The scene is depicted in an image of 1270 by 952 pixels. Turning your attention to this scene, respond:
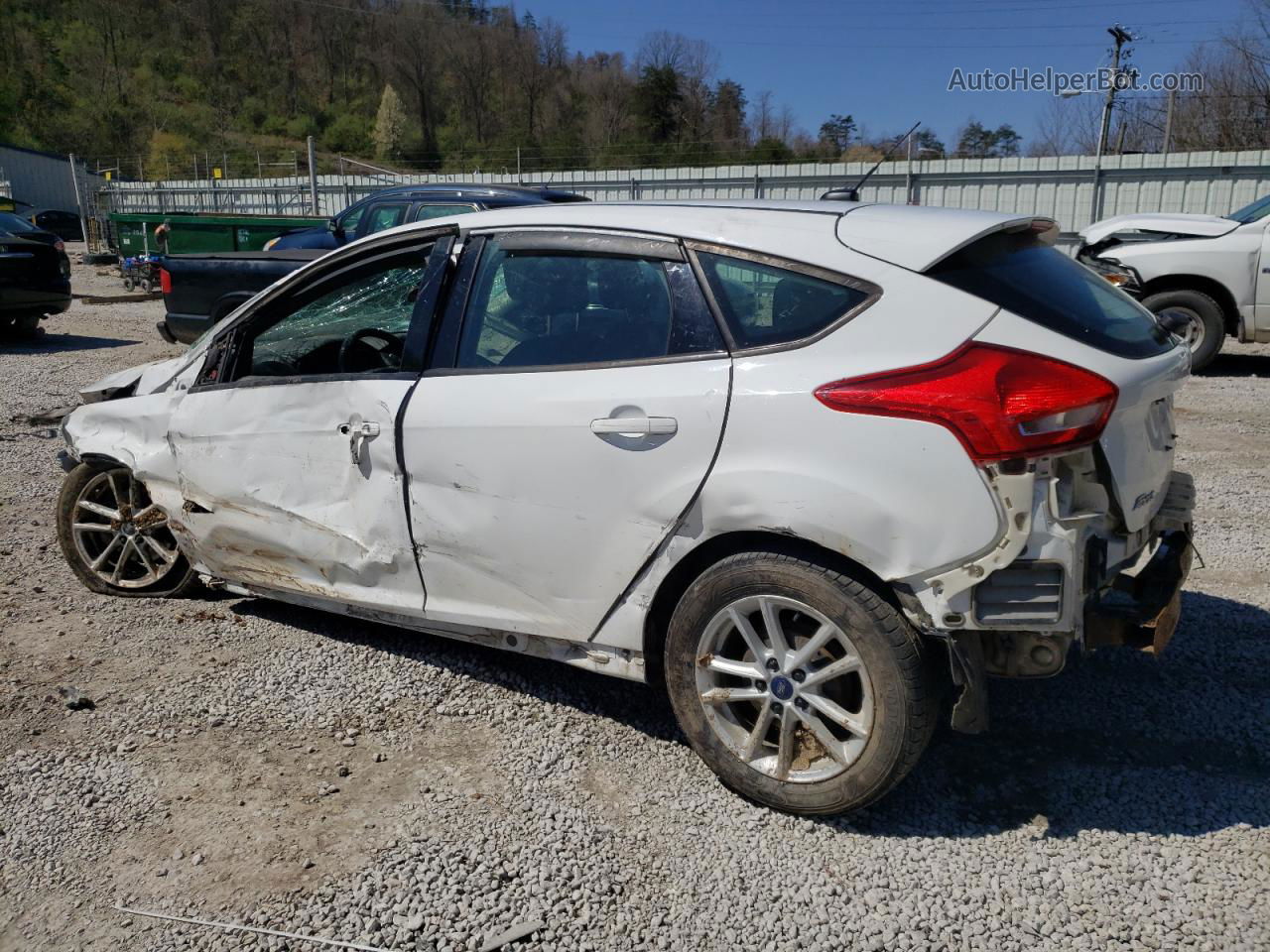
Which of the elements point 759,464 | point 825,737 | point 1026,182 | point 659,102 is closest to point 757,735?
point 825,737

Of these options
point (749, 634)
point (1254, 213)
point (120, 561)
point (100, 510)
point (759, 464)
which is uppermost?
point (1254, 213)

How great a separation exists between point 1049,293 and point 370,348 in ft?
8.63

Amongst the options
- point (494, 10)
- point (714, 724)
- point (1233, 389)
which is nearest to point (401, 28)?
point (494, 10)

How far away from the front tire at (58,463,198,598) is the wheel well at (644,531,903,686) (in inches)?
95.2

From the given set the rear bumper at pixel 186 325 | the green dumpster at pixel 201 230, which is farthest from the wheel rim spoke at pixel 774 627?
the green dumpster at pixel 201 230

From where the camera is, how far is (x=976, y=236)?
2.94 meters

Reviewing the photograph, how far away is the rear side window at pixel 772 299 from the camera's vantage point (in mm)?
2865

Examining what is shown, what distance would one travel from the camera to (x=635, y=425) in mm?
2973

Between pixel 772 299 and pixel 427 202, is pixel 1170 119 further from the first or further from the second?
pixel 772 299

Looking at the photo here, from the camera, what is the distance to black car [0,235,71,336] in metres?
12.6

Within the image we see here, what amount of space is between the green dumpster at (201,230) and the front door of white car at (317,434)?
12722 mm

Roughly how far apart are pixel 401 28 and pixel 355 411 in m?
94.4

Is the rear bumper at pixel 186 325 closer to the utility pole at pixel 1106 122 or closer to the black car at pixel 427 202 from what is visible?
the black car at pixel 427 202

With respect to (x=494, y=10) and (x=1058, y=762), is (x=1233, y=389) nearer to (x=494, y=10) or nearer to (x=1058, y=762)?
(x=1058, y=762)
